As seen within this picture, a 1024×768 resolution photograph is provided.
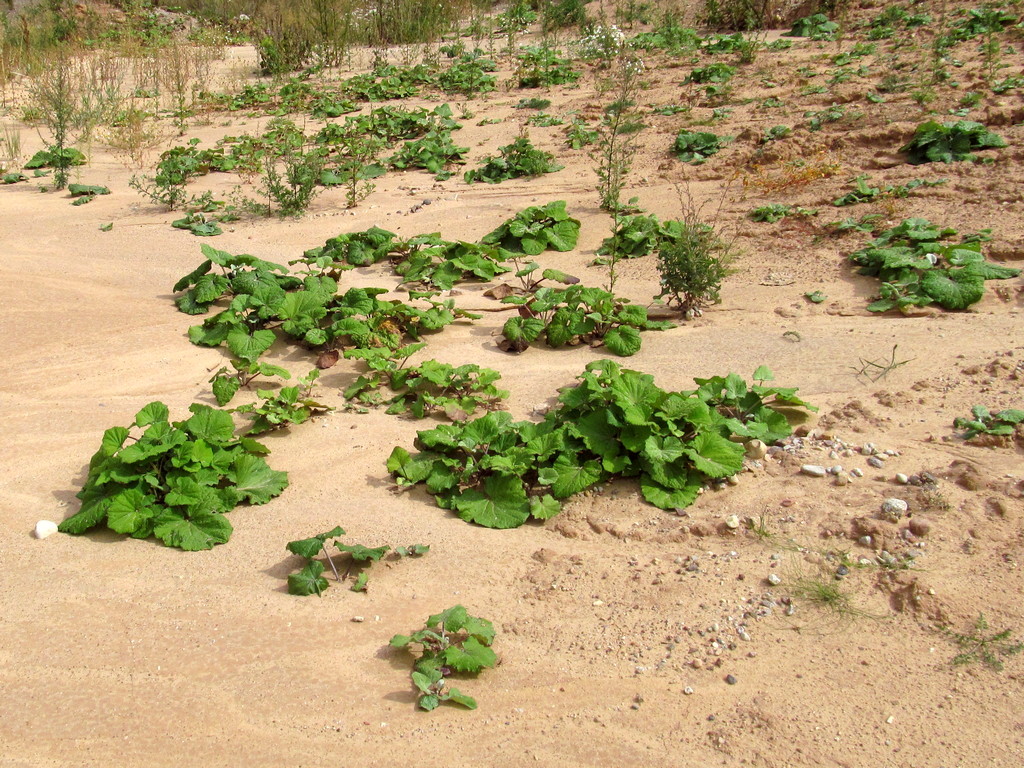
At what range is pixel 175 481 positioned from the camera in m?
4.11

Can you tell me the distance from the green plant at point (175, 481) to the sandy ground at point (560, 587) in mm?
95

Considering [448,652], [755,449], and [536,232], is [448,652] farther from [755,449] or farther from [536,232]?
[536,232]

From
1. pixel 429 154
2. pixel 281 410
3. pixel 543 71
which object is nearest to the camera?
pixel 281 410

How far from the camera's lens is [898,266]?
242 inches

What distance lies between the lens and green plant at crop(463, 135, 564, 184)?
905cm

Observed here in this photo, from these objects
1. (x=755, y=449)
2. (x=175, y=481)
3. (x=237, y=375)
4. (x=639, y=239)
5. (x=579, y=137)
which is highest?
(x=579, y=137)

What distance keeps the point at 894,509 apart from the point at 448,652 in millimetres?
1963

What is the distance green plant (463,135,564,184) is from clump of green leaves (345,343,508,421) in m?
4.07

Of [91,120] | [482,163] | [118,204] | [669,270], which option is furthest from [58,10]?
[669,270]

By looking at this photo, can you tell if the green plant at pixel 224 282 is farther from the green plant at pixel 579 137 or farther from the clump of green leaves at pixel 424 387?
the green plant at pixel 579 137

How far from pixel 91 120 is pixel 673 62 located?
7.22 meters

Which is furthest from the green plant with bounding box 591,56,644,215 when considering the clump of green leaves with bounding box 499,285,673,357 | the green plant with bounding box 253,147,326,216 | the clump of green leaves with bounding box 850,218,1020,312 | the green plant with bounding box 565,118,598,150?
the green plant with bounding box 253,147,326,216

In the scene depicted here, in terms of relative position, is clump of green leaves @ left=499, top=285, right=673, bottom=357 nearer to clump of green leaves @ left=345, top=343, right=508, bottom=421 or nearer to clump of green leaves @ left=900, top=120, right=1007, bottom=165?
clump of green leaves @ left=345, top=343, right=508, bottom=421

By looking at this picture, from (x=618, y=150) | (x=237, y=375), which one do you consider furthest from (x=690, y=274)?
(x=237, y=375)
